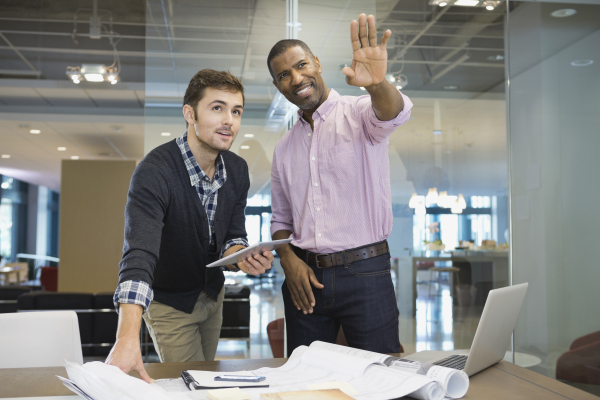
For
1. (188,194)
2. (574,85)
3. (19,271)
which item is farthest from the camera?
(19,271)

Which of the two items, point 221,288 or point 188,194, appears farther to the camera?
point 221,288

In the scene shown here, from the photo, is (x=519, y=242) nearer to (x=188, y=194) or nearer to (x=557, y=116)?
(x=557, y=116)

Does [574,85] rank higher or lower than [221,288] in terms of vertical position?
higher

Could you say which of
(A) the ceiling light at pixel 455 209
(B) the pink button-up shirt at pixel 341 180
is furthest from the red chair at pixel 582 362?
(B) the pink button-up shirt at pixel 341 180

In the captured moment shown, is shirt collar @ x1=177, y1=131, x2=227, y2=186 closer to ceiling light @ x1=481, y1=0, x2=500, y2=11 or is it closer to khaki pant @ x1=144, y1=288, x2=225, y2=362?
khaki pant @ x1=144, y1=288, x2=225, y2=362

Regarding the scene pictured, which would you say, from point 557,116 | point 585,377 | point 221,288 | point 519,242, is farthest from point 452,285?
point 221,288

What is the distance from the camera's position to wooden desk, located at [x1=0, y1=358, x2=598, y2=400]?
107cm

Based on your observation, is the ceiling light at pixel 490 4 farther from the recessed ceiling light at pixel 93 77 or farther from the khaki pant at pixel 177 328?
the recessed ceiling light at pixel 93 77

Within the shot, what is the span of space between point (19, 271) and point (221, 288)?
41.4ft

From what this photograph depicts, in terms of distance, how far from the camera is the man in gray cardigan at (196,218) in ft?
5.76

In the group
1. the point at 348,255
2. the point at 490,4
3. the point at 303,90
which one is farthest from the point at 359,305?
the point at 490,4

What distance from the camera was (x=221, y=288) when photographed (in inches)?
80.0

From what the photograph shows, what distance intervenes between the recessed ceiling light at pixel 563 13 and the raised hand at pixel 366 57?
8.63 feet

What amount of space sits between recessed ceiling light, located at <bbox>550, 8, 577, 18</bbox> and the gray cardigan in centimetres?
269
